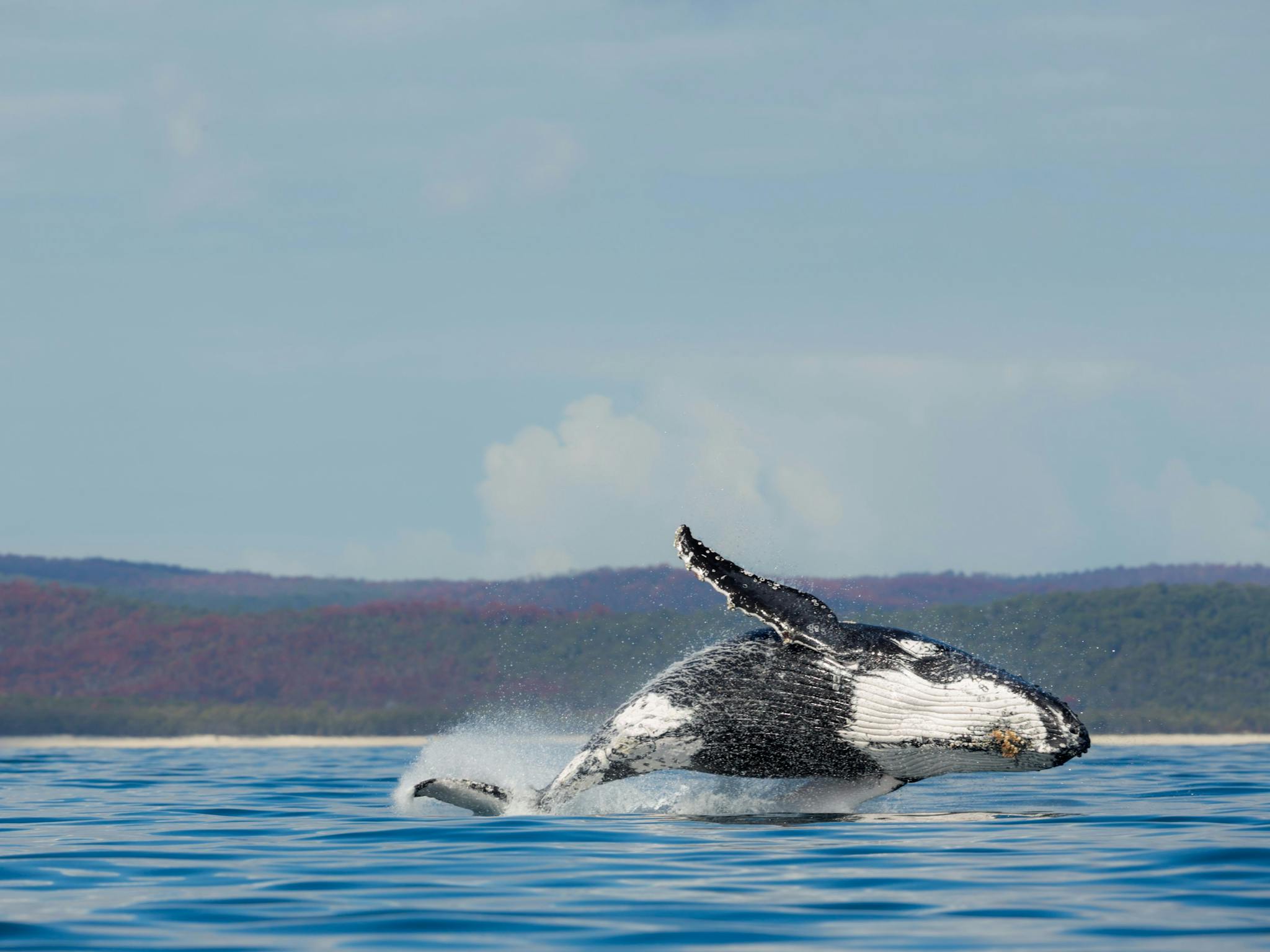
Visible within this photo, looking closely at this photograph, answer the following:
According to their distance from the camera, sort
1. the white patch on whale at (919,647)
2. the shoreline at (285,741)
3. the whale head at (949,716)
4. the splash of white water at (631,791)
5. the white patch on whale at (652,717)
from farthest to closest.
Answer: the shoreline at (285,741) → the splash of white water at (631,791) → the white patch on whale at (652,717) → the white patch on whale at (919,647) → the whale head at (949,716)

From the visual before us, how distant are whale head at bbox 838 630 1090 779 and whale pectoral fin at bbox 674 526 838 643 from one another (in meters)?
0.60

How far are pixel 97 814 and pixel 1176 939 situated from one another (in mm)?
12458

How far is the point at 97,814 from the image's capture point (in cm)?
1747

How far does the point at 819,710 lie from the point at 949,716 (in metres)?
1.15

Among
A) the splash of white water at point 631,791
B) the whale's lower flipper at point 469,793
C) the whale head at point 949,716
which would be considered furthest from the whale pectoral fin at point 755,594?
the whale's lower flipper at point 469,793

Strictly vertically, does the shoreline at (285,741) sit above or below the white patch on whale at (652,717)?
below

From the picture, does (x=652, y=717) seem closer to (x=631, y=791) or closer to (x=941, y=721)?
(x=631, y=791)

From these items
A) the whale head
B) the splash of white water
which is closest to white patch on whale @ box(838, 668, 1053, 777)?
the whale head

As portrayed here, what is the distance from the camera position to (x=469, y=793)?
51.1 ft

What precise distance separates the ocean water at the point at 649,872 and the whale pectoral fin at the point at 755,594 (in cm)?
175

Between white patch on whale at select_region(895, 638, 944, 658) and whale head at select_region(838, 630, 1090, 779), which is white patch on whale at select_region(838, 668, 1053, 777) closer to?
whale head at select_region(838, 630, 1090, 779)

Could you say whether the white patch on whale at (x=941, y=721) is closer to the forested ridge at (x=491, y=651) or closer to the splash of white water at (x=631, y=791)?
the splash of white water at (x=631, y=791)

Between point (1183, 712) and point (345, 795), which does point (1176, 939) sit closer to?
point (345, 795)

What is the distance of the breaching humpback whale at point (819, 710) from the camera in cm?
1413
